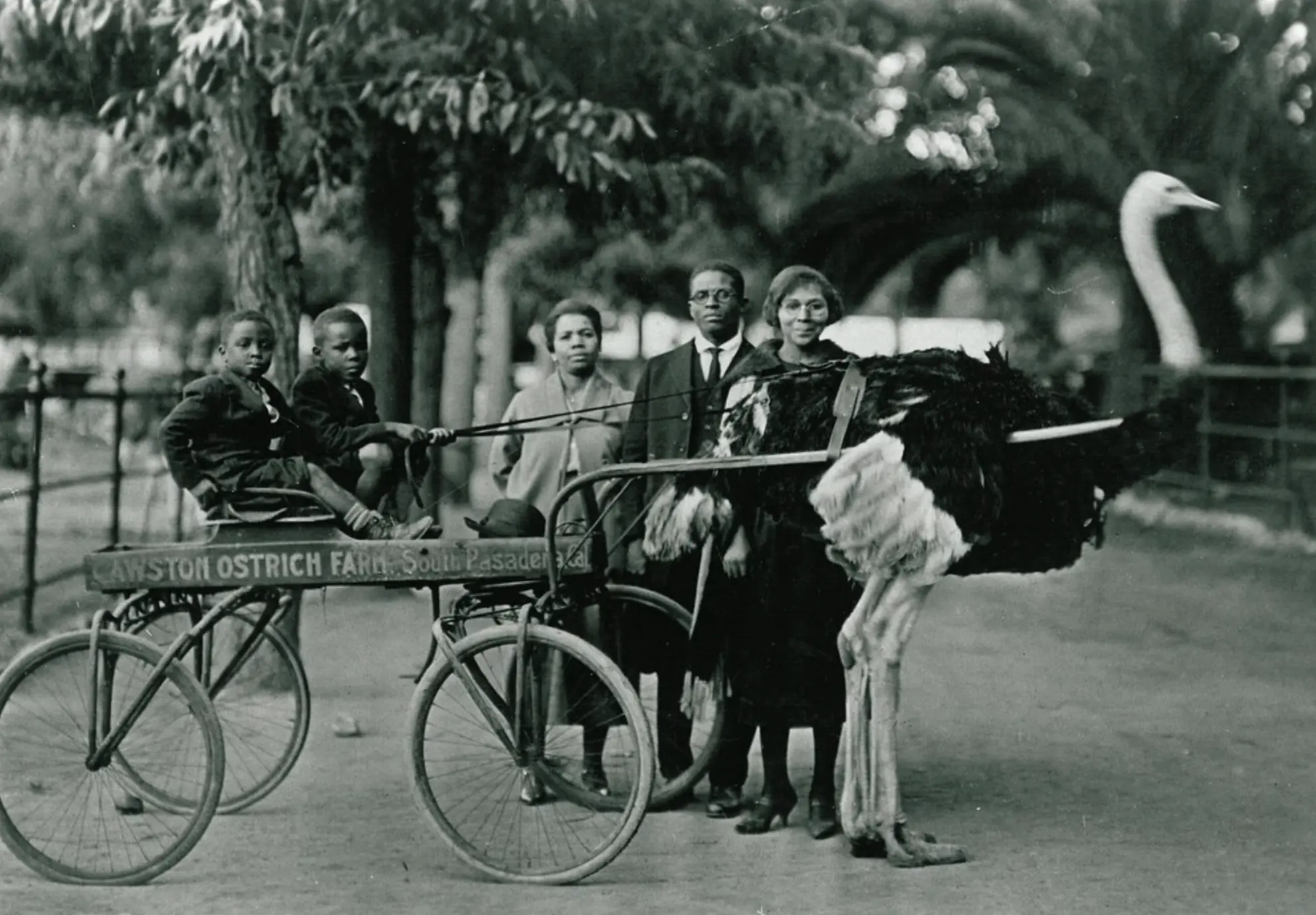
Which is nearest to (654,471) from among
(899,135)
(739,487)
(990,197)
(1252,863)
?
(739,487)

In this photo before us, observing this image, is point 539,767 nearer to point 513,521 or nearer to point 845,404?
point 513,521

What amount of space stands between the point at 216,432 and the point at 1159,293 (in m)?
3.11

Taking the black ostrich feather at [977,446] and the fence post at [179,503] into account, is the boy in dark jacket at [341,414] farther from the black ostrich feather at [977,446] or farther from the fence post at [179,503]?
the fence post at [179,503]

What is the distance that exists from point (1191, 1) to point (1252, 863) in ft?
41.1

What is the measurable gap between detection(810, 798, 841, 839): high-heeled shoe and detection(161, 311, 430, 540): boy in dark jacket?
1645 millimetres

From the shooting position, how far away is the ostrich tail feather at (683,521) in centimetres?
561

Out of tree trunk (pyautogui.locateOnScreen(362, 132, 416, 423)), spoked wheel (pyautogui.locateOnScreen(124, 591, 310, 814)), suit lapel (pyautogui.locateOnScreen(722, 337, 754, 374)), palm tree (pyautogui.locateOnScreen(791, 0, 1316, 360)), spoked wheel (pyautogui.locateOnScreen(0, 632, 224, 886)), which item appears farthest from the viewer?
palm tree (pyautogui.locateOnScreen(791, 0, 1316, 360))

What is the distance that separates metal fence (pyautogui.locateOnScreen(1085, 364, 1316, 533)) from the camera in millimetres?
Result: 14367

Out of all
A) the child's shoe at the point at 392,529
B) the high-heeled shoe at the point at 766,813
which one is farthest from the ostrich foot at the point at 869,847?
the child's shoe at the point at 392,529

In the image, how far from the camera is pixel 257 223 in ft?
26.4

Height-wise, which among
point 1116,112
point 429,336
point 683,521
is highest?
point 1116,112

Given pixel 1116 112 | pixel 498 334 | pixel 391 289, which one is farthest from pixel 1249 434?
pixel 498 334

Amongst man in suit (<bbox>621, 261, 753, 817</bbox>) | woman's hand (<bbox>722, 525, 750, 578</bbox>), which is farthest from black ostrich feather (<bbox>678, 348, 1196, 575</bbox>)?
man in suit (<bbox>621, 261, 753, 817</bbox>)

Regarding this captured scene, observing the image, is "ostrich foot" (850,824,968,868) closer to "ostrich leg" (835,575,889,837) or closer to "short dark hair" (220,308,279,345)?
"ostrich leg" (835,575,889,837)
